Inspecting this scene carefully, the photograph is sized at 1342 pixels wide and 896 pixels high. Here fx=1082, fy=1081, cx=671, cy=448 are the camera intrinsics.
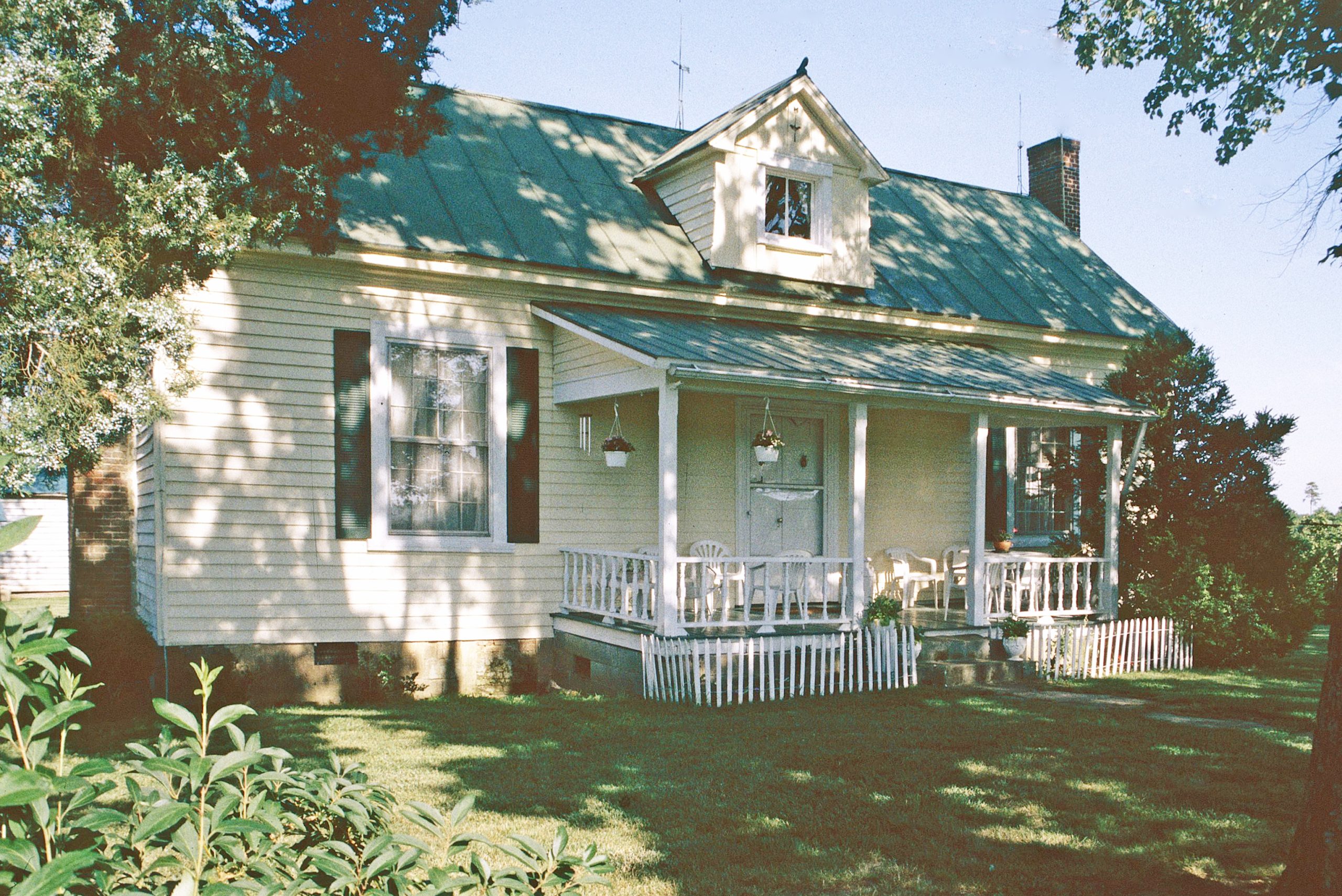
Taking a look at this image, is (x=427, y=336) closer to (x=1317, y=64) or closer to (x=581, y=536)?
(x=581, y=536)

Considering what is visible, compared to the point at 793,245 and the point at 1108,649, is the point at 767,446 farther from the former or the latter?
the point at 1108,649

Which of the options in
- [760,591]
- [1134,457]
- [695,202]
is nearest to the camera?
[760,591]

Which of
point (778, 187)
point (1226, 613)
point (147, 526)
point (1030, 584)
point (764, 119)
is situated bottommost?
point (1226, 613)

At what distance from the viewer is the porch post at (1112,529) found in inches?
517

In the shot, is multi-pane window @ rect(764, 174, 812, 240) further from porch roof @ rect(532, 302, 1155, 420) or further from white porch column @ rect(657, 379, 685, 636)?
white porch column @ rect(657, 379, 685, 636)

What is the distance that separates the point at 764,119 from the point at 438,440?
5.49m

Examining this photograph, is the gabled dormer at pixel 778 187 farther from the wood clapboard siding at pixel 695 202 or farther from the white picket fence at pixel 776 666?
the white picket fence at pixel 776 666

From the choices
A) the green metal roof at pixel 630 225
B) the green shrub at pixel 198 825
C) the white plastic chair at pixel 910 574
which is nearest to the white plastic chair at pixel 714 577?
the white plastic chair at pixel 910 574

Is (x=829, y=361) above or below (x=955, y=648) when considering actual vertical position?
above

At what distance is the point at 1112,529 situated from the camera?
13.2 m

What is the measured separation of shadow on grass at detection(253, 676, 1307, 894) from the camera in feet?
17.5

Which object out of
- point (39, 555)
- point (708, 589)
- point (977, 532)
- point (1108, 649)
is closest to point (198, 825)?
point (708, 589)

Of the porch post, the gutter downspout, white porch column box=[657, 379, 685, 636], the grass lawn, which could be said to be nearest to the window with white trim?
the grass lawn

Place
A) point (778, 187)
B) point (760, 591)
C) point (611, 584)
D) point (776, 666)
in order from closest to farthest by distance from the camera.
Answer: point (611, 584)
point (776, 666)
point (760, 591)
point (778, 187)
